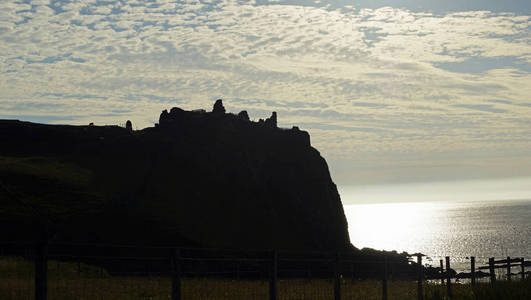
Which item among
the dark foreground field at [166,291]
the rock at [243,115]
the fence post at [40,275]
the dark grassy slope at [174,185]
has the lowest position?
the dark foreground field at [166,291]

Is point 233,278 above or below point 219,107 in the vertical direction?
below

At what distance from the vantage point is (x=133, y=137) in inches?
4085

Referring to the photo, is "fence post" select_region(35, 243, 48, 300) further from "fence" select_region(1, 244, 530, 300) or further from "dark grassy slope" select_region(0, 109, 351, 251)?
"dark grassy slope" select_region(0, 109, 351, 251)

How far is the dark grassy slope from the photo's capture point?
223 ft

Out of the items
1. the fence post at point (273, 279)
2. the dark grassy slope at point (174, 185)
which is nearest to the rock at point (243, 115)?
the dark grassy slope at point (174, 185)

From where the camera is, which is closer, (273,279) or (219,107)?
(273,279)

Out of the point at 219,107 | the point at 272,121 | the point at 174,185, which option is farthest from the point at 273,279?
the point at 272,121

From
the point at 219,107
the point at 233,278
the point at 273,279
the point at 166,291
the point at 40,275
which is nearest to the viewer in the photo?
the point at 40,275

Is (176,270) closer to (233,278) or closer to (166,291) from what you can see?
(166,291)

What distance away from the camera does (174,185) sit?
8581cm

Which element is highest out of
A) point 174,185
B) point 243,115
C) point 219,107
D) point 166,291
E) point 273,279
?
point 219,107

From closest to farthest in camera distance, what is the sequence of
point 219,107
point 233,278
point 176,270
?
1. point 176,270
2. point 233,278
3. point 219,107

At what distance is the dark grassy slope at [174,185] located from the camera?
68000 millimetres

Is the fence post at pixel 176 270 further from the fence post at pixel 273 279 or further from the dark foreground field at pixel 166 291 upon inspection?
the fence post at pixel 273 279
